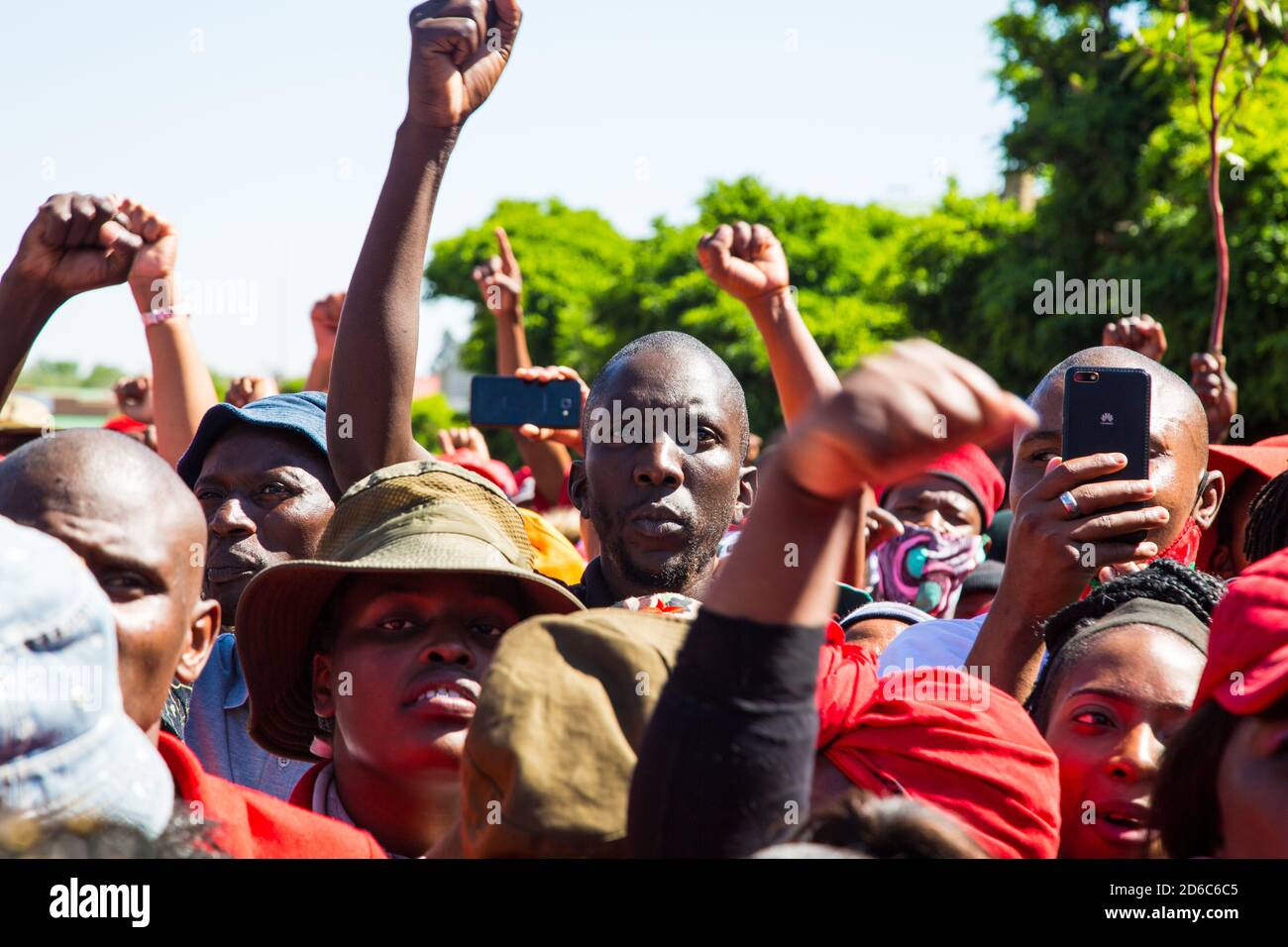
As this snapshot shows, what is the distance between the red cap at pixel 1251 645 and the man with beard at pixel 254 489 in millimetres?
2301

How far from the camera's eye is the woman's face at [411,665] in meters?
2.59

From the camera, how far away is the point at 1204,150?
1650 centimetres

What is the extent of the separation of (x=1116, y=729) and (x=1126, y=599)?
0.38 m

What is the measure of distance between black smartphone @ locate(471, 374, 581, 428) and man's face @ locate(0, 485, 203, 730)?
A: 2817mm

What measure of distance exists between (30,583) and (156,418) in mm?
2734

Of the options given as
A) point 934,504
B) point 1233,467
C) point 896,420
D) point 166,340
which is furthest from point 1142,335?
point 896,420

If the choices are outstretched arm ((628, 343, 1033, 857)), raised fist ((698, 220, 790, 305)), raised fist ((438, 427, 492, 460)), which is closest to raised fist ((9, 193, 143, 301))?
raised fist ((698, 220, 790, 305))

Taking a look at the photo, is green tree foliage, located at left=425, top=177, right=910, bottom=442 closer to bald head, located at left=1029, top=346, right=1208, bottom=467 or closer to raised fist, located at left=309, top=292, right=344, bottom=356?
raised fist, located at left=309, top=292, right=344, bottom=356

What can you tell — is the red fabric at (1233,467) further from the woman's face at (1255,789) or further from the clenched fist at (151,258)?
the clenched fist at (151,258)

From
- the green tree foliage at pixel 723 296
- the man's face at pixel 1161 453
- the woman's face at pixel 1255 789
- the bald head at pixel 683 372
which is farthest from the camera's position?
the green tree foliage at pixel 723 296

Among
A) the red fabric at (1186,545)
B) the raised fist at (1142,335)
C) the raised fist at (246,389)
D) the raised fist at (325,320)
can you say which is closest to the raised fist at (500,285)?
the raised fist at (325,320)

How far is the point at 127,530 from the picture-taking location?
2.32 m
